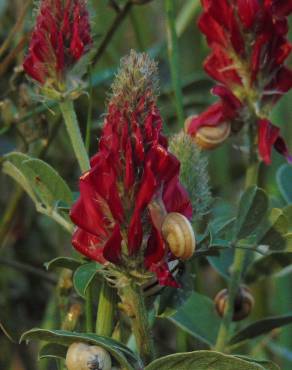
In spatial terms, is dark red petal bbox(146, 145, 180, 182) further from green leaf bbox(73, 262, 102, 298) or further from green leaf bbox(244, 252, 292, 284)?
green leaf bbox(244, 252, 292, 284)

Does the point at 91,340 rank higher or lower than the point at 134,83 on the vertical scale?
lower

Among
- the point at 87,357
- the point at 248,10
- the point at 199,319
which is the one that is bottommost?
the point at 199,319

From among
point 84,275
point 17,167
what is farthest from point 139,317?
point 17,167

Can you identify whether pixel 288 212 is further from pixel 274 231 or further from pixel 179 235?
pixel 179 235

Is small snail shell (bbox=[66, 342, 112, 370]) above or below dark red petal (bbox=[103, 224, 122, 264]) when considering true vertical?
below

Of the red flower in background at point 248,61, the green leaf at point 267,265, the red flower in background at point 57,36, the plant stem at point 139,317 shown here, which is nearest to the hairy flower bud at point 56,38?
the red flower in background at point 57,36

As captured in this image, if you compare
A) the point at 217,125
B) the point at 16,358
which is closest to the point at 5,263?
the point at 16,358

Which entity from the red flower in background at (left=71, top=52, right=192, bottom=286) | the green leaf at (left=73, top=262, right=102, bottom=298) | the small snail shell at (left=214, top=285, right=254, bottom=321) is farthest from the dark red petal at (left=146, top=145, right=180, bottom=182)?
the small snail shell at (left=214, top=285, right=254, bottom=321)
